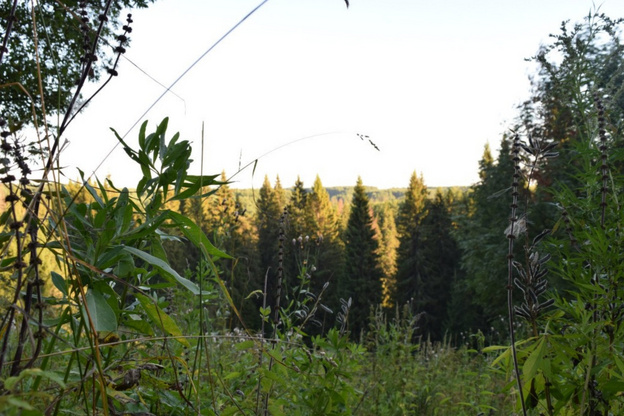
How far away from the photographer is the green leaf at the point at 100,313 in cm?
98

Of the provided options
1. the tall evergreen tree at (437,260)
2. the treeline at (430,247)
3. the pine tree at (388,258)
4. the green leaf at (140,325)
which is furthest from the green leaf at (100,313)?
the tall evergreen tree at (437,260)

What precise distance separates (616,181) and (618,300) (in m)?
0.63

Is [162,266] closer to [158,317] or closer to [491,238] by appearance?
[158,317]

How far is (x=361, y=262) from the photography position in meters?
43.9

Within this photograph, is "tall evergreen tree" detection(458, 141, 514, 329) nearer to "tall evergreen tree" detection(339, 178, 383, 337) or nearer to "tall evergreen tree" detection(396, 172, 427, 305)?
"tall evergreen tree" detection(339, 178, 383, 337)

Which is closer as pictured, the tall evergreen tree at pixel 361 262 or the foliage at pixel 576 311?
the foliage at pixel 576 311

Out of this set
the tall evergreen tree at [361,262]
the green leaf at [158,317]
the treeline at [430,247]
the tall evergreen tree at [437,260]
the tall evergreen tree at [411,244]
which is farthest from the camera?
the tall evergreen tree at [411,244]

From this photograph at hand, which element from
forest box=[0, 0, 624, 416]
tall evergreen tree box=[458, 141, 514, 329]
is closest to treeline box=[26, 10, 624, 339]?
tall evergreen tree box=[458, 141, 514, 329]

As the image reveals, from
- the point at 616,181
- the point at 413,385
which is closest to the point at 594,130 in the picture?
the point at 616,181

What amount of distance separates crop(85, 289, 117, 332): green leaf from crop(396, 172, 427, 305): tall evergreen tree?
45625mm

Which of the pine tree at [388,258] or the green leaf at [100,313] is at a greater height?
the green leaf at [100,313]

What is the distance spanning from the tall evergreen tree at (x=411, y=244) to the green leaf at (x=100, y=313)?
150 ft

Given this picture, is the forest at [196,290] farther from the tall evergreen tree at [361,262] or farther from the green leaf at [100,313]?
the tall evergreen tree at [361,262]

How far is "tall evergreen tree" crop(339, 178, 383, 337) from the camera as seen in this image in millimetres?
42500
